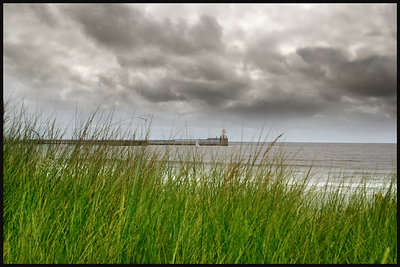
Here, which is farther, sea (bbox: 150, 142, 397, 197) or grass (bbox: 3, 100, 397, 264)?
sea (bbox: 150, 142, 397, 197)

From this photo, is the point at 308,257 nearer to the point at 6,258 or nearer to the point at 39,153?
the point at 6,258

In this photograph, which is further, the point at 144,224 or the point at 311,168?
the point at 311,168

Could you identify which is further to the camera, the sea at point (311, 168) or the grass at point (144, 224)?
the sea at point (311, 168)

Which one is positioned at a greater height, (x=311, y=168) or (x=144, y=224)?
(x=311, y=168)

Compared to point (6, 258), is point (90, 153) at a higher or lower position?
higher

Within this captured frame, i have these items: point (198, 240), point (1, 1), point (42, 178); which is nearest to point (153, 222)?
point (198, 240)

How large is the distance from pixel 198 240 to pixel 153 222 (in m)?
0.30

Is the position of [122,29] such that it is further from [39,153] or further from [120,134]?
[39,153]

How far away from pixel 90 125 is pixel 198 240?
1989 mm

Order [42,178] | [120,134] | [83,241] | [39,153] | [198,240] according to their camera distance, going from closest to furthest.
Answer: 1. [83,241]
2. [198,240]
3. [42,178]
4. [39,153]
5. [120,134]

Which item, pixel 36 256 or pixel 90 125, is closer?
pixel 36 256

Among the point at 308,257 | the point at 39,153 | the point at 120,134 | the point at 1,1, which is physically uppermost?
the point at 1,1

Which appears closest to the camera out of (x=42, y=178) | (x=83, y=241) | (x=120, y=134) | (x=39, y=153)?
(x=83, y=241)

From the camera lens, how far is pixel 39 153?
119 inches
